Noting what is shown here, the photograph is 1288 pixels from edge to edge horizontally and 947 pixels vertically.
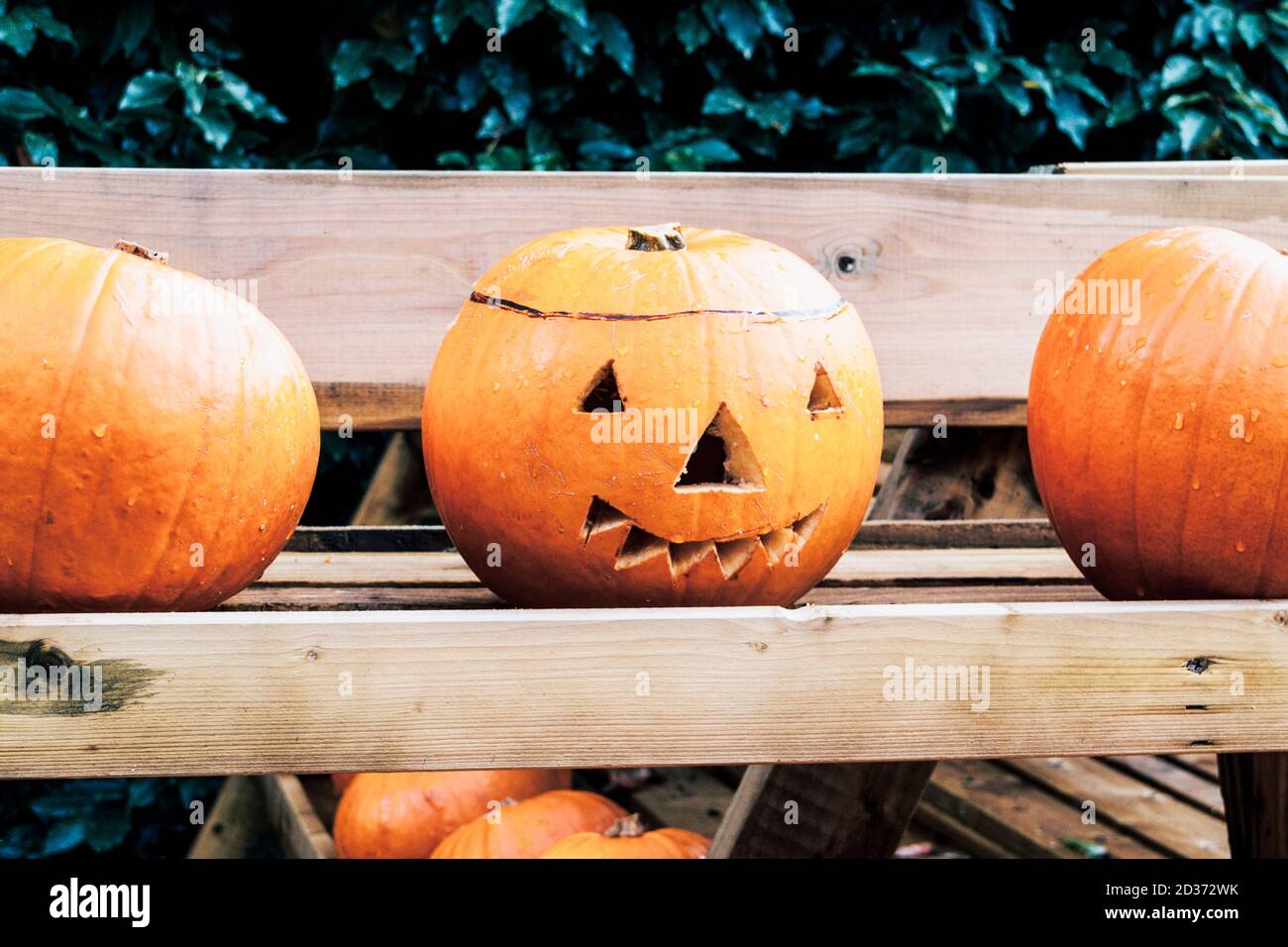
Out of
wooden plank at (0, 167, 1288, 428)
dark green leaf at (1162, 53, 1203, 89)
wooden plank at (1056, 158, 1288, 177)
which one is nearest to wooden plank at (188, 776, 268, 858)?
wooden plank at (0, 167, 1288, 428)

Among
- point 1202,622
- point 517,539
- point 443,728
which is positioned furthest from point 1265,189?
point 443,728

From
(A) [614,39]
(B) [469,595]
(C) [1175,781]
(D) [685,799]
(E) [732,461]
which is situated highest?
(A) [614,39]

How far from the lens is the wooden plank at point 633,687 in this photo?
0.97m

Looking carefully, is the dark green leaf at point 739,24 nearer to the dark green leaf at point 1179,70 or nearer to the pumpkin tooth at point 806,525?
the dark green leaf at point 1179,70

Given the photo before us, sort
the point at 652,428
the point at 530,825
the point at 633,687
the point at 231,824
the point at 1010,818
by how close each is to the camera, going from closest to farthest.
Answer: the point at 633,687 < the point at 652,428 < the point at 530,825 < the point at 1010,818 < the point at 231,824

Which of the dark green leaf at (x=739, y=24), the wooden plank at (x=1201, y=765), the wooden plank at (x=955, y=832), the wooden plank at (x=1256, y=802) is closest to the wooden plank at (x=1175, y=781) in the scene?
the wooden plank at (x=1201, y=765)

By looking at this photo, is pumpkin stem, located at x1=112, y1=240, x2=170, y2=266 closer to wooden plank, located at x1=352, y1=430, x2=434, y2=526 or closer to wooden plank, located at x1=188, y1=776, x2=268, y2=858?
wooden plank, located at x1=352, y1=430, x2=434, y2=526

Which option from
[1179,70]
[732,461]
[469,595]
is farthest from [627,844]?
[1179,70]

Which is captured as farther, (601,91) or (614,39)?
(601,91)

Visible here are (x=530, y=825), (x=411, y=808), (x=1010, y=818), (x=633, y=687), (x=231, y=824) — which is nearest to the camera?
(x=633, y=687)

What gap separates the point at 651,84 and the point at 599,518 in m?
1.51

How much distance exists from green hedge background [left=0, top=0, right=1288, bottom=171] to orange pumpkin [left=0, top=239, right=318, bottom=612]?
1274mm

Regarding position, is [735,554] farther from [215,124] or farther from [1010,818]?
[215,124]

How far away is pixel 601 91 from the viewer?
8.23 feet
